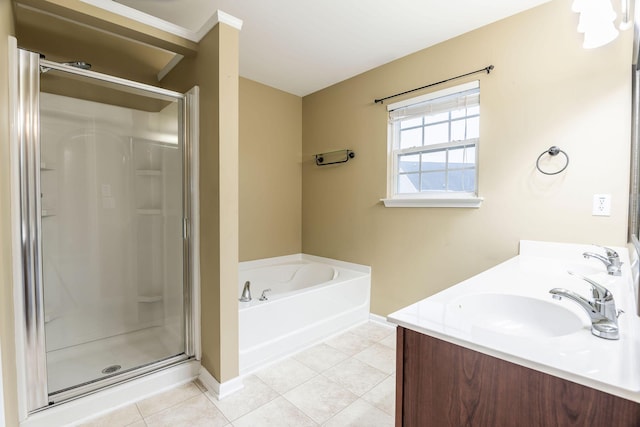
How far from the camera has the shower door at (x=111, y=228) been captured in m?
1.98

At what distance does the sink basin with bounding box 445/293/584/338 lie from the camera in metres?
1.00

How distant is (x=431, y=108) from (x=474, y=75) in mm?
377

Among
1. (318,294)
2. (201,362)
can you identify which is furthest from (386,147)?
(201,362)

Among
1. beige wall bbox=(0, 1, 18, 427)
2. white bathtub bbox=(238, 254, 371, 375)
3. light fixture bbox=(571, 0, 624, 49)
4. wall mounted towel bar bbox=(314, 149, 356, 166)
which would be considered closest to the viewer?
beige wall bbox=(0, 1, 18, 427)

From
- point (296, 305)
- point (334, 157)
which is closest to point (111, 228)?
point (296, 305)

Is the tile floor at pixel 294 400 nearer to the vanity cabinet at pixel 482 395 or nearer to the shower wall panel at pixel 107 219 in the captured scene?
the shower wall panel at pixel 107 219

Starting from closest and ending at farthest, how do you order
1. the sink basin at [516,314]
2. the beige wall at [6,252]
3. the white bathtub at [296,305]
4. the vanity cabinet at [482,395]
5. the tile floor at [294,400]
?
1. the vanity cabinet at [482,395]
2. the sink basin at [516,314]
3. the beige wall at [6,252]
4. the tile floor at [294,400]
5. the white bathtub at [296,305]

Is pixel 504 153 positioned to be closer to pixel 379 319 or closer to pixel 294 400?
pixel 379 319

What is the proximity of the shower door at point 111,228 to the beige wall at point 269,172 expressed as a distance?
91 cm

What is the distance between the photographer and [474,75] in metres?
2.25

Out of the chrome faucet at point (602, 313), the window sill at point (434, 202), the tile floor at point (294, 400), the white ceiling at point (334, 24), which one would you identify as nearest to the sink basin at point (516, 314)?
the chrome faucet at point (602, 313)

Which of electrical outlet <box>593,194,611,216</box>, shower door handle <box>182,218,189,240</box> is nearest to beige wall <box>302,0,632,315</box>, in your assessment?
electrical outlet <box>593,194,611,216</box>

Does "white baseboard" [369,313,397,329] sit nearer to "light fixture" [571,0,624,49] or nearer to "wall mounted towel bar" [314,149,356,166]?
"wall mounted towel bar" [314,149,356,166]

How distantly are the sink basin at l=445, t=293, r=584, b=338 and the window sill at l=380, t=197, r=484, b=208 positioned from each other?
4.06 ft
